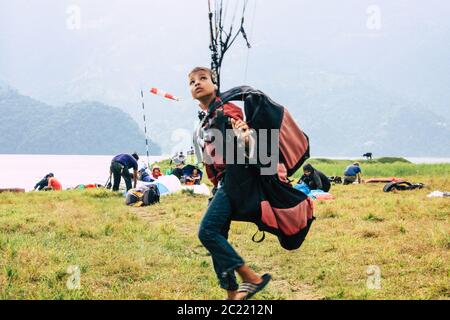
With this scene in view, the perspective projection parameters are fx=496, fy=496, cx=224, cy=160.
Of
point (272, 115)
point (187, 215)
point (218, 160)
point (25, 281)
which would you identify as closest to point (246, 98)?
point (272, 115)

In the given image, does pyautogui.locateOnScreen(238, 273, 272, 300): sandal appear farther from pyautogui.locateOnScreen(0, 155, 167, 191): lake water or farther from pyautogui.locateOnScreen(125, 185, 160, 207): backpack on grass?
pyautogui.locateOnScreen(0, 155, 167, 191): lake water

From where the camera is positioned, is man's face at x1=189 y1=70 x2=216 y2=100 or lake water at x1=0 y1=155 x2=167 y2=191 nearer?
man's face at x1=189 y1=70 x2=216 y2=100

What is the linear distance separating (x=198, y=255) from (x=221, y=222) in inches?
165

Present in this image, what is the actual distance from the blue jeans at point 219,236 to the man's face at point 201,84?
0.99m

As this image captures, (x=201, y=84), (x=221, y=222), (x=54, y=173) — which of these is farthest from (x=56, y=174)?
(x=221, y=222)

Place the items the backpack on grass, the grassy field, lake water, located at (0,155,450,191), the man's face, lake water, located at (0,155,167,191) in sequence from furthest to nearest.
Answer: lake water, located at (0,155,450,191) < lake water, located at (0,155,167,191) < the backpack on grass < the grassy field < the man's face

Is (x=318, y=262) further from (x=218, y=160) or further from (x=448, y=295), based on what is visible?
(x=218, y=160)

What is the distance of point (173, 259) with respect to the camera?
27.0ft

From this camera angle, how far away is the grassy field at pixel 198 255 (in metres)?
6.13

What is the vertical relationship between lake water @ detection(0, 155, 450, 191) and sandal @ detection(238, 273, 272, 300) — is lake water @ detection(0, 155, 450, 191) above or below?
below

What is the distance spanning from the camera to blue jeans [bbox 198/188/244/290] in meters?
4.70

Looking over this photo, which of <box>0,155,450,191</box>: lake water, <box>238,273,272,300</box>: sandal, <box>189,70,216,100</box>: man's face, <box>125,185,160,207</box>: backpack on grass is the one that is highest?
<box>189,70,216,100</box>: man's face

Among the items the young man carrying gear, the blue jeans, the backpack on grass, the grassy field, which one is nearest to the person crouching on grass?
the blue jeans

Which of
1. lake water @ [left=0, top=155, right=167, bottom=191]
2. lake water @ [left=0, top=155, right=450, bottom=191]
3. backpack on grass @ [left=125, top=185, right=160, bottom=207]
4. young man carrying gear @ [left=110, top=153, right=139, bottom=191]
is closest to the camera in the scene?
backpack on grass @ [left=125, top=185, right=160, bottom=207]
